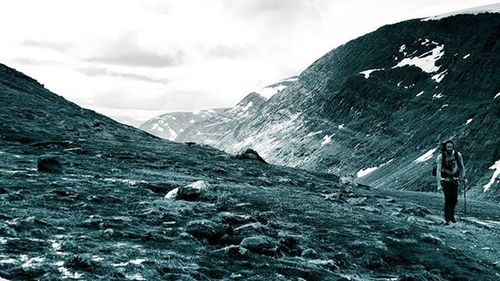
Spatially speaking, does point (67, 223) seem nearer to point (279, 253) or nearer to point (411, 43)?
point (279, 253)

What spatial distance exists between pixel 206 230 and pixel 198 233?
0.58 ft

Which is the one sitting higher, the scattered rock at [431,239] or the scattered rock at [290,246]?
the scattered rock at [290,246]

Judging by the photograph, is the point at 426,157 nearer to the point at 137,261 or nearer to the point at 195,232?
the point at 195,232

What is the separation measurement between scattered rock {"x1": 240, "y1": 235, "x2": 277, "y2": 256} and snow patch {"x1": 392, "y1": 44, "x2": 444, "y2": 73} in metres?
113

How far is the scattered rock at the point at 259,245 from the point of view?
29.1 ft

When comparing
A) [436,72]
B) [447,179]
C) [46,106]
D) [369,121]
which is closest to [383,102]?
[369,121]

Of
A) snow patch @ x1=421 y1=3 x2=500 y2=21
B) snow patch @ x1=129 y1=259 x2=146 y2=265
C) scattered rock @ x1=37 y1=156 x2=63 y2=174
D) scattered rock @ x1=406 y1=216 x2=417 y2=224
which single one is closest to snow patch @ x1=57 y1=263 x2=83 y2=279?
snow patch @ x1=129 y1=259 x2=146 y2=265

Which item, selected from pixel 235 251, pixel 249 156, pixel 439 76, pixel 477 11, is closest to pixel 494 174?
pixel 249 156

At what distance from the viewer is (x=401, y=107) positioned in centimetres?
10931

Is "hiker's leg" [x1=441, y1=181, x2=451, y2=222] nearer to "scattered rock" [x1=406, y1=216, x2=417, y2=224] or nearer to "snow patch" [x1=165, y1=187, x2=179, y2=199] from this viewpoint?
"scattered rock" [x1=406, y1=216, x2=417, y2=224]

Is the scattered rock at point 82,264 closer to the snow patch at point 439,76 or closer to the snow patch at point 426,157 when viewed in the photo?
the snow patch at point 426,157

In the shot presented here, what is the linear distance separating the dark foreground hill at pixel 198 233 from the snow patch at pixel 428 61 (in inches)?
4120

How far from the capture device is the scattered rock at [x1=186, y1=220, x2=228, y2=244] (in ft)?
30.7

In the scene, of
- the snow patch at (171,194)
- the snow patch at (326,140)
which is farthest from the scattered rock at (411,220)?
the snow patch at (326,140)
